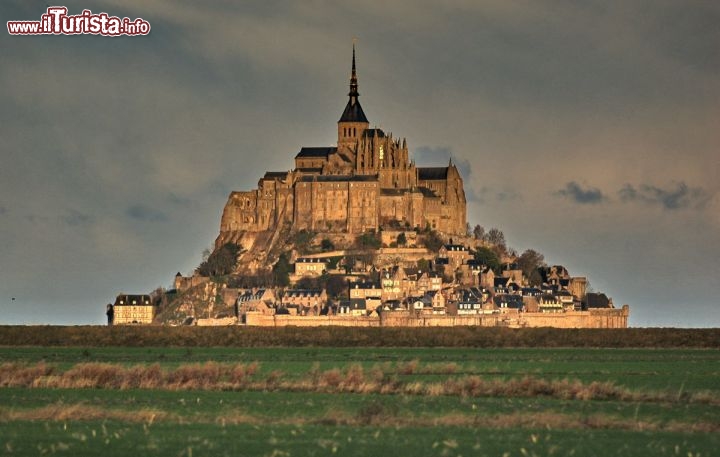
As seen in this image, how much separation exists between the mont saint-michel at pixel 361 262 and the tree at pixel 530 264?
0.19 meters

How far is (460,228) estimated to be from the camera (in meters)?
136

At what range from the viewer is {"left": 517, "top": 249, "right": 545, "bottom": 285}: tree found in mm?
129250

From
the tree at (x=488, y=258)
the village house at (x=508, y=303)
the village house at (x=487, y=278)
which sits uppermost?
the tree at (x=488, y=258)

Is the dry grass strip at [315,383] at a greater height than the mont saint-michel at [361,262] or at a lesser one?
lesser

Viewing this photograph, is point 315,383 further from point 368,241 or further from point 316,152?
point 316,152

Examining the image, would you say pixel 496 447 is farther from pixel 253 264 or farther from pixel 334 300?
pixel 253 264

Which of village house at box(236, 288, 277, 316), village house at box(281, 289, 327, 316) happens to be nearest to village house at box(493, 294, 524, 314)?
village house at box(281, 289, 327, 316)

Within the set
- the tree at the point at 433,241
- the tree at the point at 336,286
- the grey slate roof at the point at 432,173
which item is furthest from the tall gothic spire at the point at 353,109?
the tree at the point at 336,286

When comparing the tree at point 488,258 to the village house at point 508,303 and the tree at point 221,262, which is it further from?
the tree at point 221,262

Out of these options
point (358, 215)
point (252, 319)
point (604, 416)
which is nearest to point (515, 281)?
point (358, 215)

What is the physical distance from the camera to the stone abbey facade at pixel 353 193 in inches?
5192

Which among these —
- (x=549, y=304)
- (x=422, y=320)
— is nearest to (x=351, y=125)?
(x=549, y=304)

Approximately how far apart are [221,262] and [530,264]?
96.8 feet

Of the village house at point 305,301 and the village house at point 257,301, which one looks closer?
the village house at point 305,301
